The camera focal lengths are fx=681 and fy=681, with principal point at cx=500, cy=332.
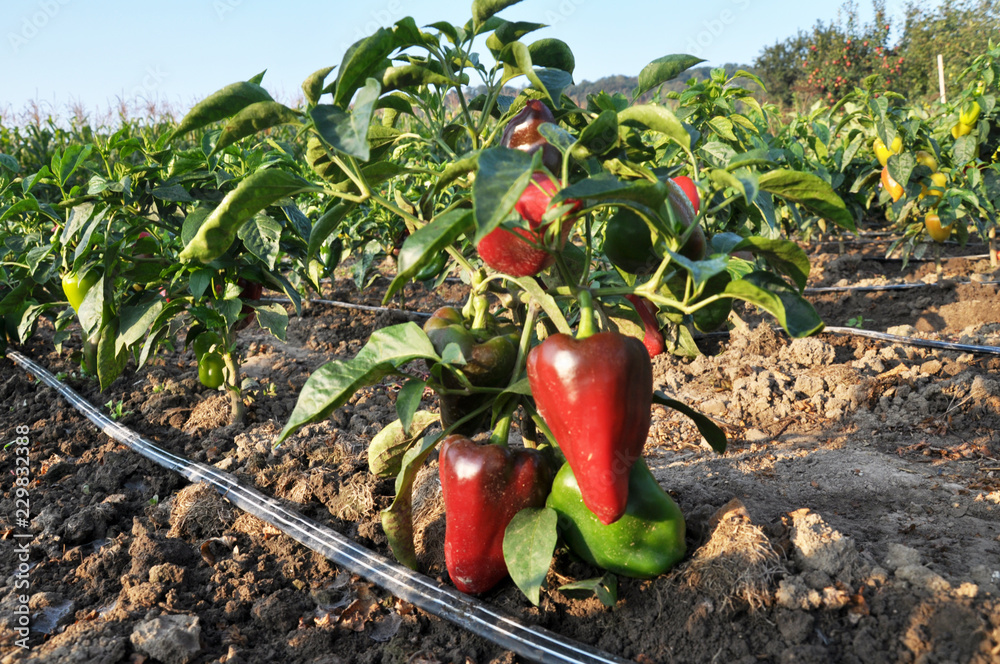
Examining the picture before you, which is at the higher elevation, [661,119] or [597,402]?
[661,119]

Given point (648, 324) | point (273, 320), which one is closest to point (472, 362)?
point (648, 324)

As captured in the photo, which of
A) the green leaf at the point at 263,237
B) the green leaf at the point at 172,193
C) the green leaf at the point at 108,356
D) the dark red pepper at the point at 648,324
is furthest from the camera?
the green leaf at the point at 108,356

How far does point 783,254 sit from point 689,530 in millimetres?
545

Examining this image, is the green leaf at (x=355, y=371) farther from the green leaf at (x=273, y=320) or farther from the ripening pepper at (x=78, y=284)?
the ripening pepper at (x=78, y=284)

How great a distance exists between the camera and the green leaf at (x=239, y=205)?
0.92m

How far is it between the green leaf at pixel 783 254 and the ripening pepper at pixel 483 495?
1.52 feet

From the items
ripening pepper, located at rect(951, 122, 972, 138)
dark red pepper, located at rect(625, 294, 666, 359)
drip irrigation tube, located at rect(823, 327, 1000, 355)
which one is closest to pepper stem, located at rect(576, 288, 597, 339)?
dark red pepper, located at rect(625, 294, 666, 359)

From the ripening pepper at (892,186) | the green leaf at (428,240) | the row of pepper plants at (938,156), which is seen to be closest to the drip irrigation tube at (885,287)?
the row of pepper plants at (938,156)

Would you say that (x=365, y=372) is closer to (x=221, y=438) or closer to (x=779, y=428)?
(x=221, y=438)

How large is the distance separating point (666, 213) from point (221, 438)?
1.60 metres

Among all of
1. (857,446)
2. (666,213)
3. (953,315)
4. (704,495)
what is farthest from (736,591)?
(953,315)

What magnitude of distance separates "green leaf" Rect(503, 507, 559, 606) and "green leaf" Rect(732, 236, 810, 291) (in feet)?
1.60

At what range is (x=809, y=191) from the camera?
2.94 feet

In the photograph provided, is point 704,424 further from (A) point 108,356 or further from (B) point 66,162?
(B) point 66,162
